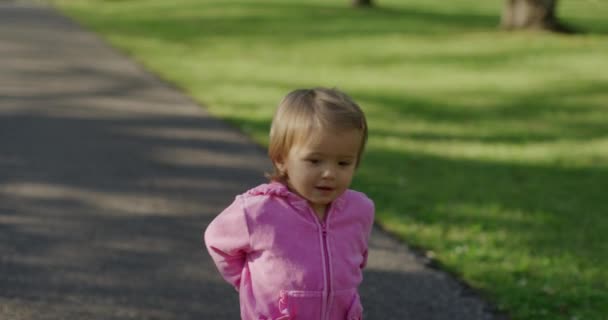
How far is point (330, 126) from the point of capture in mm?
3152

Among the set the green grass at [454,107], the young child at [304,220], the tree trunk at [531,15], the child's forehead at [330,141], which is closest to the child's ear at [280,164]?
the young child at [304,220]

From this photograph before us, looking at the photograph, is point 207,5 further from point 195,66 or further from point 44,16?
point 195,66

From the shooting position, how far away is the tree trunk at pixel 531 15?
874 inches

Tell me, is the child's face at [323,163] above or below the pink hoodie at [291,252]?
above

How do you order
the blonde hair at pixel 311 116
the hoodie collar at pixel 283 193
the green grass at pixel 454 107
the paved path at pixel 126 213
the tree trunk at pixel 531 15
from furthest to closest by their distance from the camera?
the tree trunk at pixel 531 15, the green grass at pixel 454 107, the paved path at pixel 126 213, the hoodie collar at pixel 283 193, the blonde hair at pixel 311 116

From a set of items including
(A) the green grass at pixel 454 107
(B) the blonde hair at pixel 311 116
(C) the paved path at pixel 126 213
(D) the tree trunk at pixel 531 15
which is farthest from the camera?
(D) the tree trunk at pixel 531 15

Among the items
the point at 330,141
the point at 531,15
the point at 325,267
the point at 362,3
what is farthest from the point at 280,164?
the point at 362,3

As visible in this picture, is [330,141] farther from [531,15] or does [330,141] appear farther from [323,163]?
[531,15]

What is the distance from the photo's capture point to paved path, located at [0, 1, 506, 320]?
500 cm

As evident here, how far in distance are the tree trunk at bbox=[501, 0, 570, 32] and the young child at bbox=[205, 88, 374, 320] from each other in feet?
64.1

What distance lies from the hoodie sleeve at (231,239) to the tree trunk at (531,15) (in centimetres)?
1955

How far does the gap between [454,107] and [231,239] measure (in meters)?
10.8

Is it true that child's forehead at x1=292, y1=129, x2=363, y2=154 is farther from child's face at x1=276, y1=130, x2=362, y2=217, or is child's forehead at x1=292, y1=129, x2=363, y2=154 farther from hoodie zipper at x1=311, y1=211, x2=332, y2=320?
hoodie zipper at x1=311, y1=211, x2=332, y2=320

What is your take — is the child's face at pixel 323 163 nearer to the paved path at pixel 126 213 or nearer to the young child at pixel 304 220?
the young child at pixel 304 220
